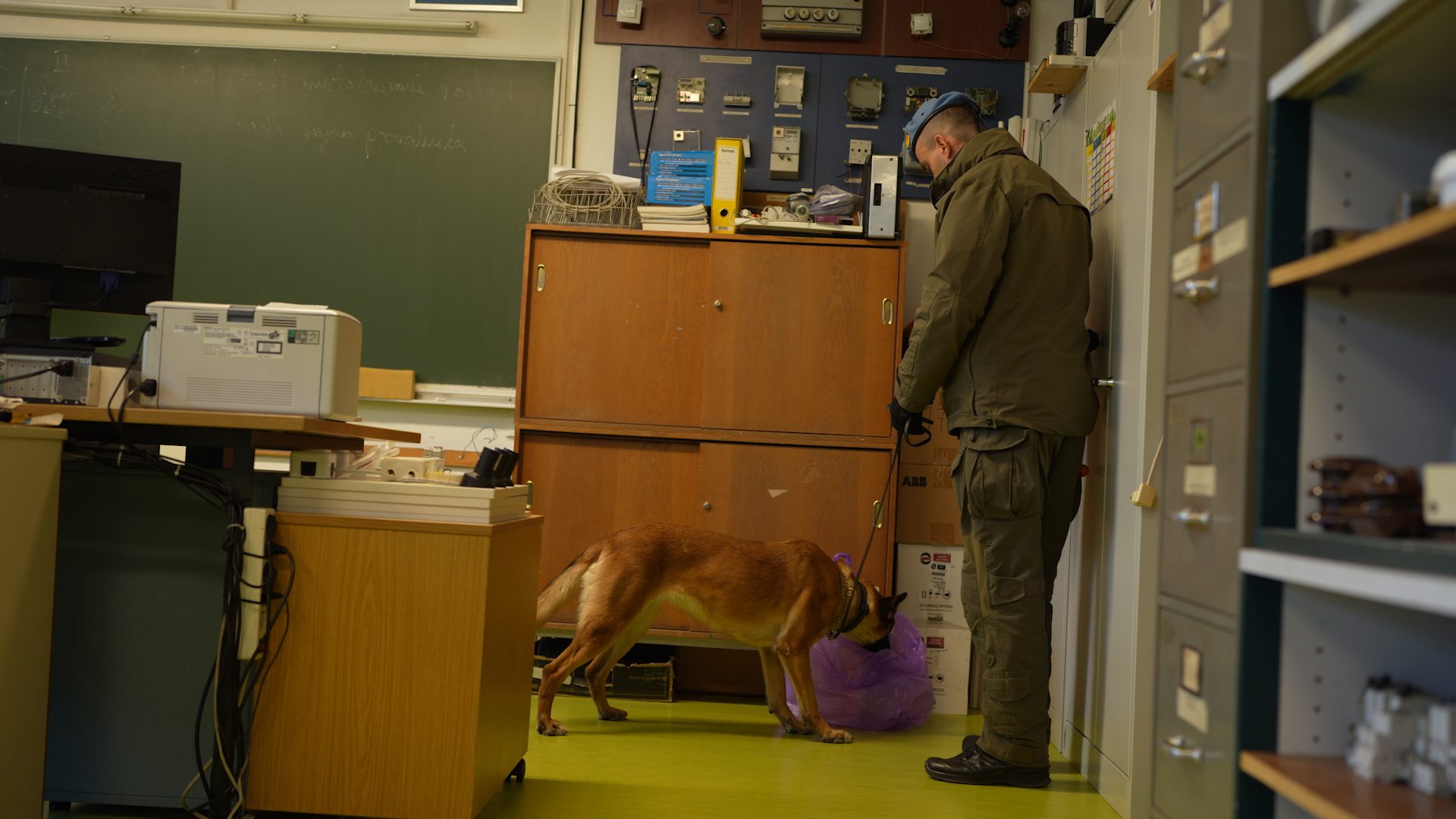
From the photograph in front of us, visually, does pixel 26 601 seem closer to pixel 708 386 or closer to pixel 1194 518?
pixel 1194 518

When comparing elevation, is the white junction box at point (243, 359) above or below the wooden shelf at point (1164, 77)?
below

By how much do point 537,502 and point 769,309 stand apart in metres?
1.17

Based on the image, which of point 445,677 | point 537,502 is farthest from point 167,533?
point 537,502

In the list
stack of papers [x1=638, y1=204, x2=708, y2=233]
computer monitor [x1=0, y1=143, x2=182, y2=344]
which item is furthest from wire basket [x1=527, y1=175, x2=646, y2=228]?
computer monitor [x1=0, y1=143, x2=182, y2=344]

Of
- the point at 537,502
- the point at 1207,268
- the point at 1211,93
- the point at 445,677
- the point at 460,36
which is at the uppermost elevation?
the point at 460,36

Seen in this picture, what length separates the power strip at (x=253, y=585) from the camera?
7.15 feet

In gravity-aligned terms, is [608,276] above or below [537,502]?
above

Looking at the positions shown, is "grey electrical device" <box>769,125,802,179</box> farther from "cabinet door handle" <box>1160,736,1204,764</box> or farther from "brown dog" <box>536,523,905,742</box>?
"cabinet door handle" <box>1160,736,1204,764</box>

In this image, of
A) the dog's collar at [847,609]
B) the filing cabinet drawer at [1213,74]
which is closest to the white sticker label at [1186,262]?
the filing cabinet drawer at [1213,74]

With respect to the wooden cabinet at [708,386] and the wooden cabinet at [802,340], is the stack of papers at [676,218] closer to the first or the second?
the wooden cabinet at [708,386]

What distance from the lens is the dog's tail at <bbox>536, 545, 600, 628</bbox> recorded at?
3490 millimetres

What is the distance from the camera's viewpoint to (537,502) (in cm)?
415

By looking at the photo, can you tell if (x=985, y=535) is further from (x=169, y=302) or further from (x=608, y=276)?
(x=169, y=302)

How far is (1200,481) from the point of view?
158cm
